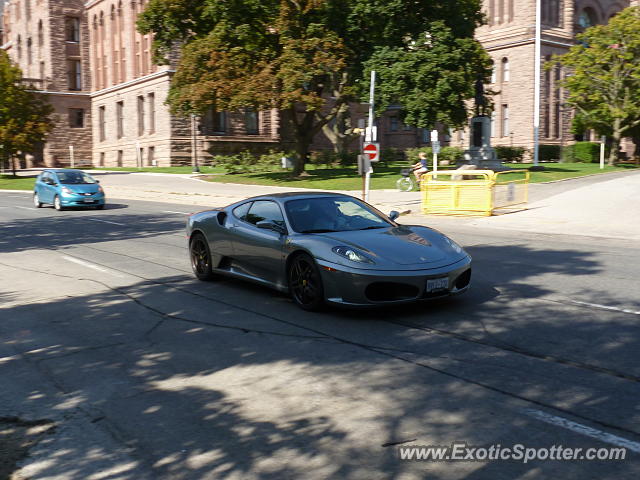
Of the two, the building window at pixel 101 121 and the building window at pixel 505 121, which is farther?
the building window at pixel 101 121

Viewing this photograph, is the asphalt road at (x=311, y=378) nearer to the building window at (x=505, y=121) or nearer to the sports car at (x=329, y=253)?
the sports car at (x=329, y=253)

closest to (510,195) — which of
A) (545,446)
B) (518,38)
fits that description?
(545,446)

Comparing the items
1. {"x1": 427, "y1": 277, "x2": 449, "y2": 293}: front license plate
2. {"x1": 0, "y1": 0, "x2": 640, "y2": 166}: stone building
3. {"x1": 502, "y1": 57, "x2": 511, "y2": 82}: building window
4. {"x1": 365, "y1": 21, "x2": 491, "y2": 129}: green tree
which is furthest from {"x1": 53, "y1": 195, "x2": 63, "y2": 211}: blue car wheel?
{"x1": 502, "y1": 57, "x2": 511, "y2": 82}: building window

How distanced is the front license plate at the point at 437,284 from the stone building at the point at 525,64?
52.8 m

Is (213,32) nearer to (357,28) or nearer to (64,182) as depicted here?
(357,28)

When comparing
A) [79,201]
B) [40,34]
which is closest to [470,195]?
[79,201]

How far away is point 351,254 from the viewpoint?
727cm

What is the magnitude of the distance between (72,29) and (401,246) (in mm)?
73129

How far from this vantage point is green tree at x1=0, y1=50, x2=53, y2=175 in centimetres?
4909

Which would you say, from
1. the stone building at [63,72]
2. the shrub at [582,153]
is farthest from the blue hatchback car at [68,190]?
the stone building at [63,72]

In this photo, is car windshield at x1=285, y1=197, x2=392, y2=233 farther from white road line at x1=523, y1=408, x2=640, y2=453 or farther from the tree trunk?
the tree trunk

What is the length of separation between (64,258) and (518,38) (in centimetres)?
5358

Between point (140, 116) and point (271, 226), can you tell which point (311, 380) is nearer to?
point (271, 226)

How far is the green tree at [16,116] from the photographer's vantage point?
49.1 meters
